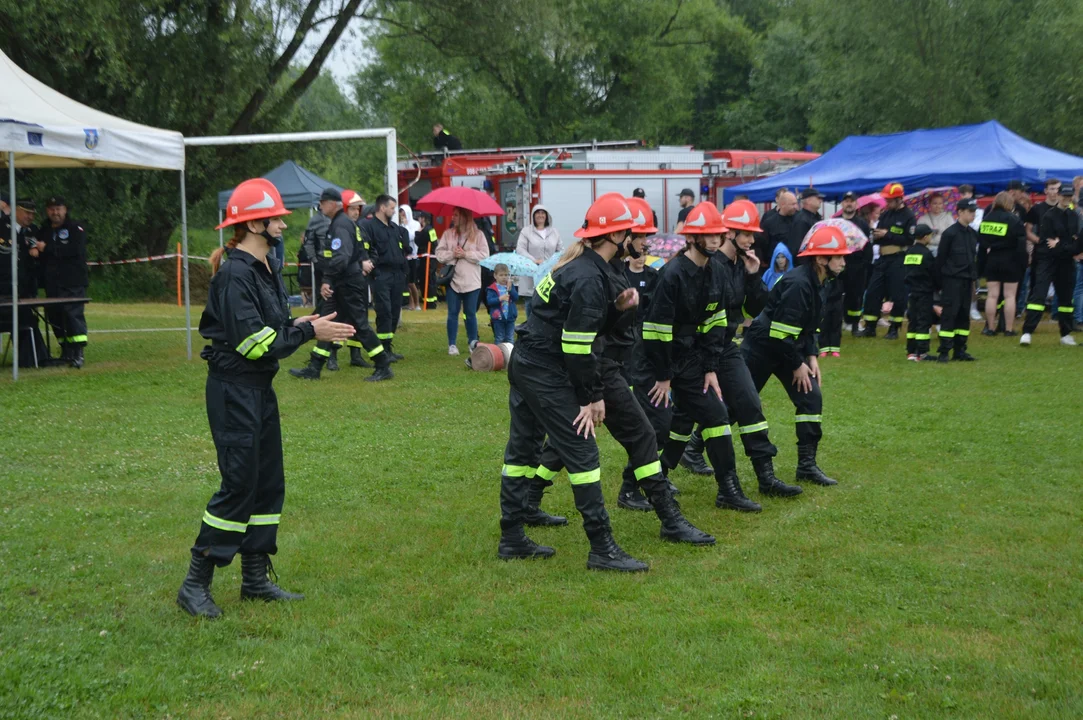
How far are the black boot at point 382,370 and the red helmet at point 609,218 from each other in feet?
23.5

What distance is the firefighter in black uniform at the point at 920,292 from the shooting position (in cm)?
1428

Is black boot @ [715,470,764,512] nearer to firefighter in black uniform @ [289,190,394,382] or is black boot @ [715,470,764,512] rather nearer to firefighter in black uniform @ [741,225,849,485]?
firefighter in black uniform @ [741,225,849,485]

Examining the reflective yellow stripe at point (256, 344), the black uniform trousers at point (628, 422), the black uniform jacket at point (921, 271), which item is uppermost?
the black uniform jacket at point (921, 271)

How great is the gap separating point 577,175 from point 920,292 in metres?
10.1

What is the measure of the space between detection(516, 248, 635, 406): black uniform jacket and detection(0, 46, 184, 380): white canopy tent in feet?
26.6

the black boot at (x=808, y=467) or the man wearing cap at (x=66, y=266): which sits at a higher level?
the man wearing cap at (x=66, y=266)

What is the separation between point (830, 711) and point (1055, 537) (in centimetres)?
296

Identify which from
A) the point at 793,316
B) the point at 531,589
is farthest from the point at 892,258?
the point at 531,589

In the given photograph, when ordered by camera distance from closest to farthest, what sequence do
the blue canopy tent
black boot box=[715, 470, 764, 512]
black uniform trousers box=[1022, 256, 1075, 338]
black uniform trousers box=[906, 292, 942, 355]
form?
black boot box=[715, 470, 764, 512], black uniform trousers box=[906, 292, 942, 355], black uniform trousers box=[1022, 256, 1075, 338], the blue canopy tent

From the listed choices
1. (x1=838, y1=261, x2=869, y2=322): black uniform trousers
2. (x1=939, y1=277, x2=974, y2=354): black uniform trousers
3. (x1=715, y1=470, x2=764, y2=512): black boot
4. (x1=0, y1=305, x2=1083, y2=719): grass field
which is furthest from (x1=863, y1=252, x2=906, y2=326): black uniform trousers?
(x1=715, y1=470, x2=764, y2=512): black boot

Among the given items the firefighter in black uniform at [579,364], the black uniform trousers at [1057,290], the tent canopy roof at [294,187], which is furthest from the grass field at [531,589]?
the tent canopy roof at [294,187]

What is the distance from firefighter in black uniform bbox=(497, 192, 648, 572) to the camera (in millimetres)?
5867

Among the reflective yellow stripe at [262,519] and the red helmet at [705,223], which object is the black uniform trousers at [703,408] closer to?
the red helmet at [705,223]

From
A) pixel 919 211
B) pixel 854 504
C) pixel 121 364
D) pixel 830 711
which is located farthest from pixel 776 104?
pixel 830 711
